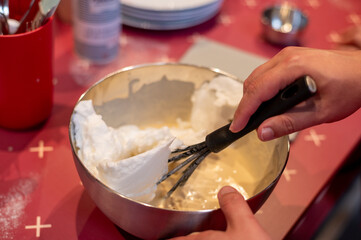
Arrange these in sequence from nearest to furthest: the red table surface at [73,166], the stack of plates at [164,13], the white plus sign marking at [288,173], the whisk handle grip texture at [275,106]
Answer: the whisk handle grip texture at [275,106] → the red table surface at [73,166] → the white plus sign marking at [288,173] → the stack of plates at [164,13]

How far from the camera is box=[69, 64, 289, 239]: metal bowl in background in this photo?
481 mm

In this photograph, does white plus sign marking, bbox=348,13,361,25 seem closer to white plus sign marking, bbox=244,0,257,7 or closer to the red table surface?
the red table surface

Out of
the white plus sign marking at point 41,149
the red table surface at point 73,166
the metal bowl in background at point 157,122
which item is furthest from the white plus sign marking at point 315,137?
the white plus sign marking at point 41,149

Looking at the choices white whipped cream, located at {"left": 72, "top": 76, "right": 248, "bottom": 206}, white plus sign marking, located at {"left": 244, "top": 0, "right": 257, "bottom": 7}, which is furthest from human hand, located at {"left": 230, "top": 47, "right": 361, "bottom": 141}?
white plus sign marking, located at {"left": 244, "top": 0, "right": 257, "bottom": 7}

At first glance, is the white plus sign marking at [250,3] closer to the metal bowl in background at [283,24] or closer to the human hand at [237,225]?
the metal bowl in background at [283,24]

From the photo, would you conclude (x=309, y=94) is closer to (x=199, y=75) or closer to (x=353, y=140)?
(x=199, y=75)

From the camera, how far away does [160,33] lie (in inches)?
38.2

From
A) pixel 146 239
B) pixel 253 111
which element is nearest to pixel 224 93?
pixel 253 111

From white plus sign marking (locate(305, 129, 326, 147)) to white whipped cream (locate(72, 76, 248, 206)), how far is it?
0.67 ft

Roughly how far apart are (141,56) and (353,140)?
476 mm

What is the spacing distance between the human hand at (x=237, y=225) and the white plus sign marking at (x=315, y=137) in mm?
340

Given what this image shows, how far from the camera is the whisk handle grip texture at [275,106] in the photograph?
17.8 inches

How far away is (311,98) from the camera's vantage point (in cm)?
51

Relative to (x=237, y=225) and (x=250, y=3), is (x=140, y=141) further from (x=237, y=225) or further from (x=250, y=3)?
(x=250, y=3)
